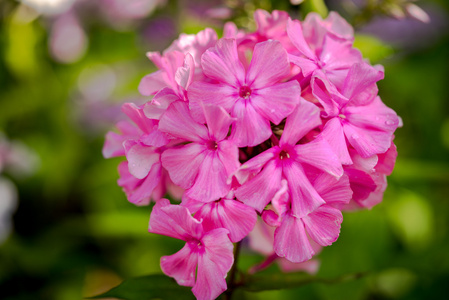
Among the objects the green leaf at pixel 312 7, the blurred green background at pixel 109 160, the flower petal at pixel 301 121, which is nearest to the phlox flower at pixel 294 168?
the flower petal at pixel 301 121

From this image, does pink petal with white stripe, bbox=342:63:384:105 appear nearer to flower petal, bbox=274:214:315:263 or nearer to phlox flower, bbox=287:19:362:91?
phlox flower, bbox=287:19:362:91

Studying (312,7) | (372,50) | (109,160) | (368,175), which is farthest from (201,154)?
(109,160)

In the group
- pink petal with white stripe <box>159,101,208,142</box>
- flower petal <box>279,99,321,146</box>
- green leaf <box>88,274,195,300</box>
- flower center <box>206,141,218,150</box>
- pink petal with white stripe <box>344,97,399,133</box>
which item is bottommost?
green leaf <box>88,274,195,300</box>

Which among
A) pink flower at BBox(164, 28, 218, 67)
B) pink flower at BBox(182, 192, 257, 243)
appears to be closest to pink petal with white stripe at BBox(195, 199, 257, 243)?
pink flower at BBox(182, 192, 257, 243)

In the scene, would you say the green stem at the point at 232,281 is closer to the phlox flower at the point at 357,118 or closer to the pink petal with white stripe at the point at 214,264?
the pink petal with white stripe at the point at 214,264

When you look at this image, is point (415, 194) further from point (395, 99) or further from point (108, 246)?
point (108, 246)

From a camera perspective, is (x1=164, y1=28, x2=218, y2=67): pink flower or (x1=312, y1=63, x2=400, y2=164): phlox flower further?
(x1=164, y1=28, x2=218, y2=67): pink flower

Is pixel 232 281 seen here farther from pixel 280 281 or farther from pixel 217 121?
pixel 217 121
